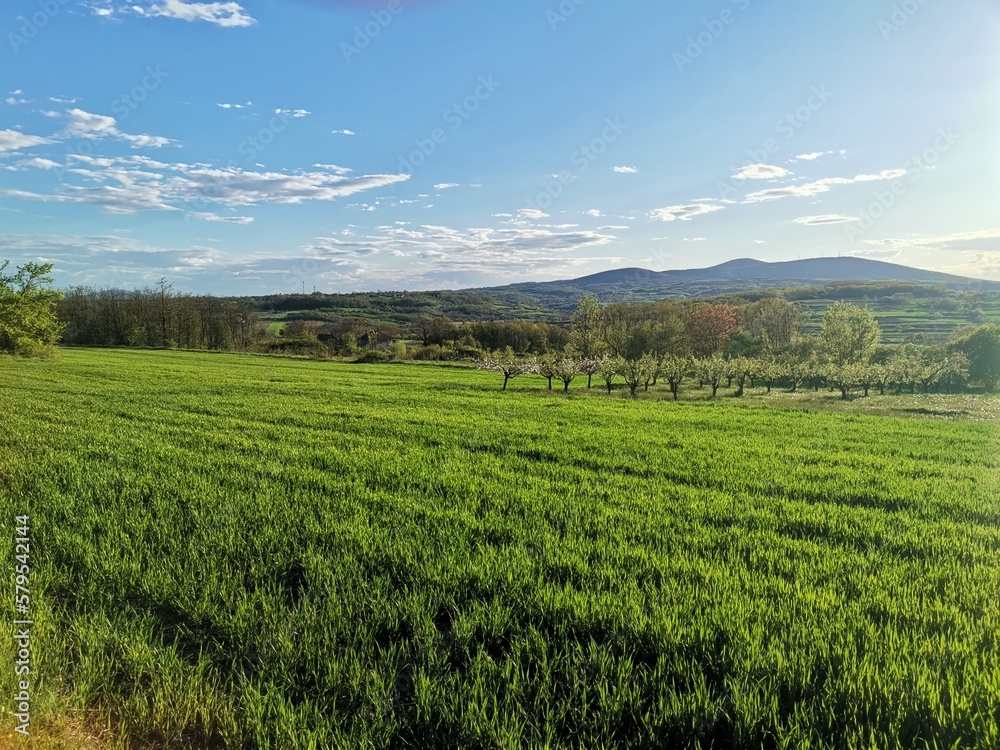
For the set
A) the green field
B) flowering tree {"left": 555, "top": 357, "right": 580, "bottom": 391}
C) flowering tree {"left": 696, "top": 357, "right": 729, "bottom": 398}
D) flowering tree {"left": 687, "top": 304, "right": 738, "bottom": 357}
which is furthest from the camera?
flowering tree {"left": 687, "top": 304, "right": 738, "bottom": 357}

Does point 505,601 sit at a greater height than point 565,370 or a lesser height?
lesser

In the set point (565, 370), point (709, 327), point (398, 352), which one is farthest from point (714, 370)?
point (398, 352)

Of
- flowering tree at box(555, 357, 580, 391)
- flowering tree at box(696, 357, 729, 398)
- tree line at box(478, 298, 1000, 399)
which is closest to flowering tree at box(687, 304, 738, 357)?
tree line at box(478, 298, 1000, 399)

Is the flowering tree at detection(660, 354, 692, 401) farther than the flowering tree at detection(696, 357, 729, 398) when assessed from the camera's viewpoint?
No

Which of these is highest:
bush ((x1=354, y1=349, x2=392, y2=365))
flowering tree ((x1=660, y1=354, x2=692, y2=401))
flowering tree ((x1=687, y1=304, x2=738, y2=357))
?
flowering tree ((x1=687, y1=304, x2=738, y2=357))

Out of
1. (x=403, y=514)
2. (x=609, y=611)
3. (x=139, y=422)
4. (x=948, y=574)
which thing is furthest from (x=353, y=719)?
(x=139, y=422)

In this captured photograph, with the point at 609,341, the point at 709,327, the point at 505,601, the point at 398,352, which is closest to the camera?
the point at 505,601

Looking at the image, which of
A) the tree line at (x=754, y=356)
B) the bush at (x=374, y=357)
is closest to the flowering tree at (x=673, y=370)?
the tree line at (x=754, y=356)

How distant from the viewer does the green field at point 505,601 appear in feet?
10.7

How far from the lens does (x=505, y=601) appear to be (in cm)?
472

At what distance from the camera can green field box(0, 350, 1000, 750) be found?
10.7ft

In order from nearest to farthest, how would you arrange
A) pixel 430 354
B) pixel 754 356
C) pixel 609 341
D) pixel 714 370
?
1. pixel 714 370
2. pixel 754 356
3. pixel 609 341
4. pixel 430 354

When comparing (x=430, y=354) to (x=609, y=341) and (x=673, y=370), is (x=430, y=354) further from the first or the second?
(x=673, y=370)

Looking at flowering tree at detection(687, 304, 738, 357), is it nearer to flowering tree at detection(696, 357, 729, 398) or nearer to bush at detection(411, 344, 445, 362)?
flowering tree at detection(696, 357, 729, 398)
